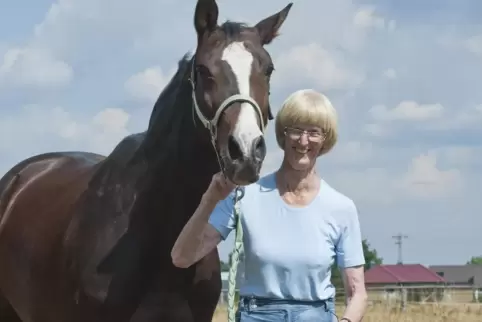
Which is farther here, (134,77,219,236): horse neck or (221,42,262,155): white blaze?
(134,77,219,236): horse neck

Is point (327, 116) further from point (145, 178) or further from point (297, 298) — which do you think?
point (145, 178)

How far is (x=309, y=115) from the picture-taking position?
3777mm

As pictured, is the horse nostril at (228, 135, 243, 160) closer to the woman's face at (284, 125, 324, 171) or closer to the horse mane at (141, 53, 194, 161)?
the woman's face at (284, 125, 324, 171)

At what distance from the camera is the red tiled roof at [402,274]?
85000mm

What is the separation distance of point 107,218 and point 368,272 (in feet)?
274

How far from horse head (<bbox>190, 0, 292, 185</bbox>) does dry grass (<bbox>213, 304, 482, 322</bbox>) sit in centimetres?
755

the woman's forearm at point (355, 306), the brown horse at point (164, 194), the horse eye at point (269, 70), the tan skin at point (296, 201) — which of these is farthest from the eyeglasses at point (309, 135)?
the woman's forearm at point (355, 306)

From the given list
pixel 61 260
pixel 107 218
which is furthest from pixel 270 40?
pixel 61 260

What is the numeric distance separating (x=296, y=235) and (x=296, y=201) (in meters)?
0.16

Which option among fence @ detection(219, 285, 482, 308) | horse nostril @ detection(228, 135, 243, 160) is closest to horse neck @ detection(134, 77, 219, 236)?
horse nostril @ detection(228, 135, 243, 160)

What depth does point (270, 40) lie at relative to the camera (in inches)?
186

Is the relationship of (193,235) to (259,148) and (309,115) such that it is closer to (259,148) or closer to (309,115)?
(259,148)

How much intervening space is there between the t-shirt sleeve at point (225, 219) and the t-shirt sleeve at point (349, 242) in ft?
1.60

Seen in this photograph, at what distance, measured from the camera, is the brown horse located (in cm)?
406
